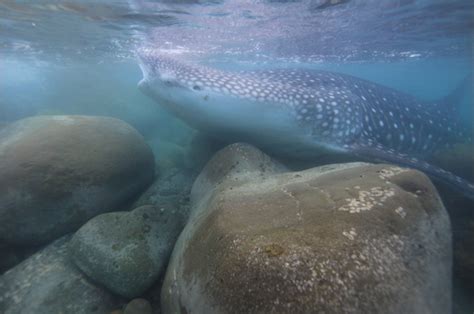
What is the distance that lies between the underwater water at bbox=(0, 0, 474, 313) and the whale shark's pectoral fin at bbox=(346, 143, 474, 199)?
0.11 feet

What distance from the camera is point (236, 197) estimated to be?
326cm

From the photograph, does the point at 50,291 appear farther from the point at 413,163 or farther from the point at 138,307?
the point at 413,163

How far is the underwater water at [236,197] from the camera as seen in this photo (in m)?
2.27

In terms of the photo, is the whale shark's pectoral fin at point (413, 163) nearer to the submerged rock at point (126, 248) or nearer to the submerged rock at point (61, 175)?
the submerged rock at point (126, 248)

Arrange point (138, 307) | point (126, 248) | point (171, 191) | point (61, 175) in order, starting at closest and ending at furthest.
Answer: point (138, 307) → point (126, 248) → point (61, 175) → point (171, 191)

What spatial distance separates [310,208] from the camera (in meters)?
2.74

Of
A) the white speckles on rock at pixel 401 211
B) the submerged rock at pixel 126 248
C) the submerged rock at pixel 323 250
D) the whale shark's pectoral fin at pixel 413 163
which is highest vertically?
the white speckles on rock at pixel 401 211

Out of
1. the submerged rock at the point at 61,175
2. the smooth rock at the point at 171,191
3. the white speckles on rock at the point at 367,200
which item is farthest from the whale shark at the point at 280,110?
the white speckles on rock at the point at 367,200

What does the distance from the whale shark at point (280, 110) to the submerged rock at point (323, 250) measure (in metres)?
2.37

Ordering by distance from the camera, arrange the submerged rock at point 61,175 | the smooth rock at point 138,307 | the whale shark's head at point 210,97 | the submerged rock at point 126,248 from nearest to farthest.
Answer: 1. the smooth rock at point 138,307
2. the submerged rock at point 126,248
3. the submerged rock at point 61,175
4. the whale shark's head at point 210,97

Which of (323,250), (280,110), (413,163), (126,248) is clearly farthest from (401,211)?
(126,248)

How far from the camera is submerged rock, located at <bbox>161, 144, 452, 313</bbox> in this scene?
6.82 ft

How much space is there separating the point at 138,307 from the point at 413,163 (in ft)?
16.5

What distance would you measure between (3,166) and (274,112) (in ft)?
16.7
